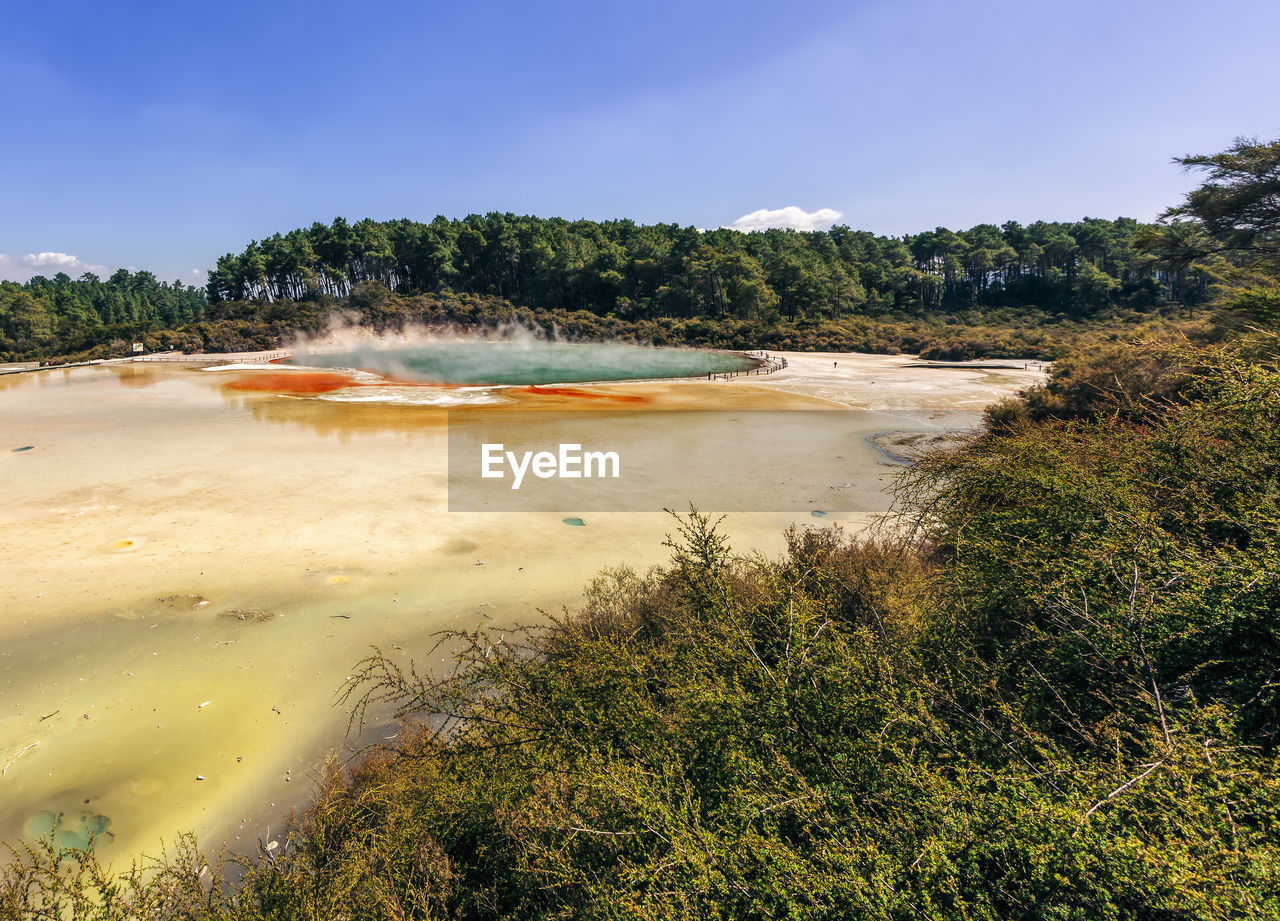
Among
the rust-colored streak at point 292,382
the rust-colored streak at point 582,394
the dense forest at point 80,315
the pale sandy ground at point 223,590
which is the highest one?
the dense forest at point 80,315

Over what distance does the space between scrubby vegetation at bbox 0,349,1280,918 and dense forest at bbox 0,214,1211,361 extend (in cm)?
6566

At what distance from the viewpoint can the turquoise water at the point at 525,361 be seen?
4928 centimetres

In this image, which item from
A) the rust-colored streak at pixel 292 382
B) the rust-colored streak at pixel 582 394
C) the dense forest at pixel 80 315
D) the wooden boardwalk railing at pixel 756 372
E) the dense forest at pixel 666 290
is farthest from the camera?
the dense forest at pixel 666 290

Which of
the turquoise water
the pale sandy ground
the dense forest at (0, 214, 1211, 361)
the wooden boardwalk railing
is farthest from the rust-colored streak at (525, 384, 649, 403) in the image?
the dense forest at (0, 214, 1211, 361)

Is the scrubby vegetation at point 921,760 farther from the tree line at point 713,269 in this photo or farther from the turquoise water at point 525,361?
the tree line at point 713,269

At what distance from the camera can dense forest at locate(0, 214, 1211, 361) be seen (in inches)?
2869

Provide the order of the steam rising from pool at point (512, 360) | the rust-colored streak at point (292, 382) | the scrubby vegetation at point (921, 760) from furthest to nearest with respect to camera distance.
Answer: the steam rising from pool at point (512, 360), the rust-colored streak at point (292, 382), the scrubby vegetation at point (921, 760)

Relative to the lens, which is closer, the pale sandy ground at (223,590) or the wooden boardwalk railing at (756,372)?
the pale sandy ground at (223,590)

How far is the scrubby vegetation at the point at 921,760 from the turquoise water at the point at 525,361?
40877mm

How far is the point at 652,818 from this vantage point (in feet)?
10.1

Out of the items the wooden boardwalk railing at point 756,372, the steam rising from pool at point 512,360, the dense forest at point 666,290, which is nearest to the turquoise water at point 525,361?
the steam rising from pool at point 512,360

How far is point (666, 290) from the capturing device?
88.9m

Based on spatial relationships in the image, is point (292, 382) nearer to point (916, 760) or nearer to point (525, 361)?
point (525, 361)

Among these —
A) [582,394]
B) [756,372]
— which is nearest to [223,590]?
[582,394]
